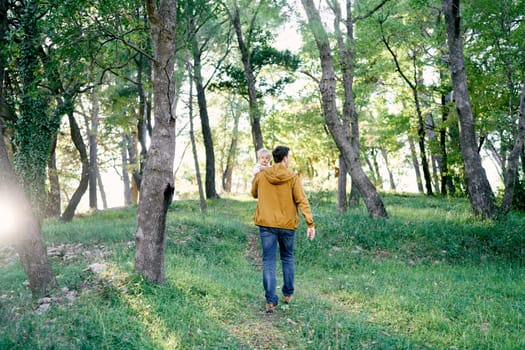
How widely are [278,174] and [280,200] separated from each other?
0.37 meters

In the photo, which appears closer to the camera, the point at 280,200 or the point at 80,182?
the point at 280,200

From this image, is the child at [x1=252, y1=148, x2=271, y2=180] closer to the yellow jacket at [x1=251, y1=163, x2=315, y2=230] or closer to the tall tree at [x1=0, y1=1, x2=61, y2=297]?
the yellow jacket at [x1=251, y1=163, x2=315, y2=230]

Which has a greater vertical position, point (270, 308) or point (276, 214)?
point (276, 214)

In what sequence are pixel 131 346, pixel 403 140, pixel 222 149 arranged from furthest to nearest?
1. pixel 222 149
2. pixel 403 140
3. pixel 131 346

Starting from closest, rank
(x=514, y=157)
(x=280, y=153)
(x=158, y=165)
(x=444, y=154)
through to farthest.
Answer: (x=280, y=153) < (x=158, y=165) < (x=514, y=157) < (x=444, y=154)

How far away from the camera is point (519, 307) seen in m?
5.72

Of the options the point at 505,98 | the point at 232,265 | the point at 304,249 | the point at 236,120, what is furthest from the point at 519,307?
the point at 236,120

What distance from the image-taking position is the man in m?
5.64

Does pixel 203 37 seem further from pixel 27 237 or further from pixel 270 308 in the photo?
pixel 270 308

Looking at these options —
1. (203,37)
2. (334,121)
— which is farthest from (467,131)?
(203,37)

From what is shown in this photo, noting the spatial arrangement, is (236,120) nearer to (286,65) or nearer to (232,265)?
(286,65)

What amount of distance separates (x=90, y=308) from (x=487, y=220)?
378 inches

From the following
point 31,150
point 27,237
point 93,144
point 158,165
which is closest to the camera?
point 27,237

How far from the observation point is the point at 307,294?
22.2 ft
